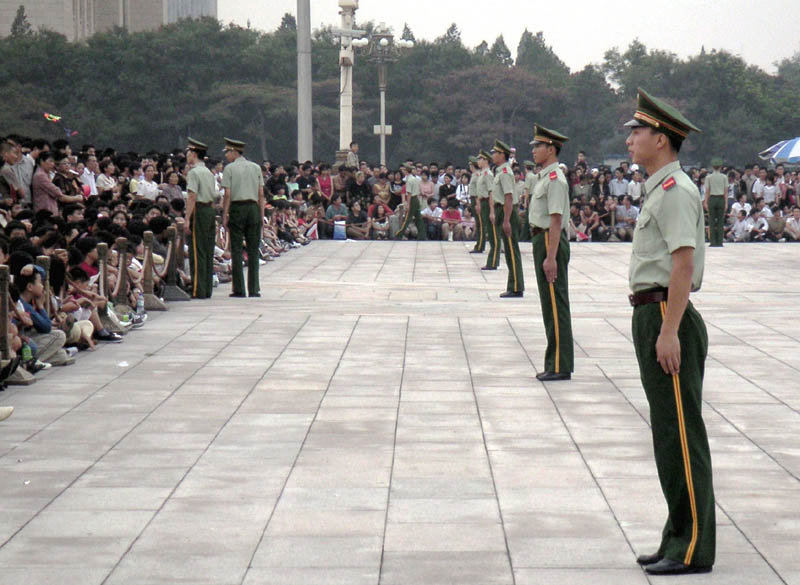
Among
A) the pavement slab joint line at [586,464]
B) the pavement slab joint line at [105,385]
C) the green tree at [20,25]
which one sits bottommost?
the pavement slab joint line at [105,385]

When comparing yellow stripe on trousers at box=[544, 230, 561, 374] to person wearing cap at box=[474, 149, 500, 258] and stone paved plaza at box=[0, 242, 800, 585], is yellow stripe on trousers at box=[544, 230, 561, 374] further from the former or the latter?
person wearing cap at box=[474, 149, 500, 258]

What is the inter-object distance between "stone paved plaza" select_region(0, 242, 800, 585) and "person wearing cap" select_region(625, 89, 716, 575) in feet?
0.59

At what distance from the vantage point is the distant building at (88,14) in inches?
2837

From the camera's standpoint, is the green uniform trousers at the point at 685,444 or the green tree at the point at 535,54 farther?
the green tree at the point at 535,54

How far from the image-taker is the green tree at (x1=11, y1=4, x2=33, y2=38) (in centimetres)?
6581

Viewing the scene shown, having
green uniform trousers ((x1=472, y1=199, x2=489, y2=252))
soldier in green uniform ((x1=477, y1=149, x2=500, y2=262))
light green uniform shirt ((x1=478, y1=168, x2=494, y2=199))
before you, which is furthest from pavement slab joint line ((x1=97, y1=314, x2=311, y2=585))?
green uniform trousers ((x1=472, y1=199, x2=489, y2=252))

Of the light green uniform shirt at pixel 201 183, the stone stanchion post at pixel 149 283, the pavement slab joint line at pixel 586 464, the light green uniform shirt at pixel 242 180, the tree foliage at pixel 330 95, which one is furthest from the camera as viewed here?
the tree foliage at pixel 330 95

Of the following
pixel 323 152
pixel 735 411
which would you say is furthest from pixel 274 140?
pixel 735 411

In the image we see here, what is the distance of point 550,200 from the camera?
961 centimetres

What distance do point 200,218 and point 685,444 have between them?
11.0 metres

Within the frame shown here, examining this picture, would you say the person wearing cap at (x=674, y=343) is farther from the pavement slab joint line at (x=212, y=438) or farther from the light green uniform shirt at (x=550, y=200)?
the light green uniform shirt at (x=550, y=200)

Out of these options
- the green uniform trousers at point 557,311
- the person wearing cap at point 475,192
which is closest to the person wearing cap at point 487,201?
the person wearing cap at point 475,192

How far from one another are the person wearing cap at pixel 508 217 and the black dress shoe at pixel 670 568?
10189mm

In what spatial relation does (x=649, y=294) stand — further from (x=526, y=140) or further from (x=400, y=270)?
(x=526, y=140)
